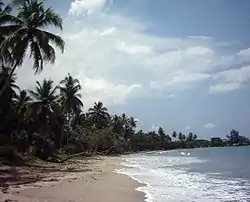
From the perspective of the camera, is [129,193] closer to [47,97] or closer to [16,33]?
[16,33]

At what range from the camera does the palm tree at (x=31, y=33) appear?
25016 mm

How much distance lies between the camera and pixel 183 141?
187 m

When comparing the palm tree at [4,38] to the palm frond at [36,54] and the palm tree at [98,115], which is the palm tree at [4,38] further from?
the palm tree at [98,115]

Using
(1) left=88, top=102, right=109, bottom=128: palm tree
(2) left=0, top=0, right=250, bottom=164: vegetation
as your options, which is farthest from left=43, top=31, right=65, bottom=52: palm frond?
(1) left=88, top=102, right=109, bottom=128: palm tree

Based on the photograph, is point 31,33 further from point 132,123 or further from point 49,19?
point 132,123

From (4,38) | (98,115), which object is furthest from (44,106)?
(98,115)

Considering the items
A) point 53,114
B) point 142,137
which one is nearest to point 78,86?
point 53,114

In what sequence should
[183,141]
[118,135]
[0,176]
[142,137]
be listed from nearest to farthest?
[0,176]
[118,135]
[142,137]
[183,141]

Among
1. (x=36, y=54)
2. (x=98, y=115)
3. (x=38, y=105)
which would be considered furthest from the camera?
(x=98, y=115)

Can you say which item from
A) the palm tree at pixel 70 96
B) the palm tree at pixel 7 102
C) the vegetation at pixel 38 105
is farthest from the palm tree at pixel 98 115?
the palm tree at pixel 7 102

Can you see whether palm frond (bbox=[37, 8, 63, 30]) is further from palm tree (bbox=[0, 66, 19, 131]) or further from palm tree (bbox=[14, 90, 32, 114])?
palm tree (bbox=[14, 90, 32, 114])

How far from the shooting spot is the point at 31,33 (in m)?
25.6

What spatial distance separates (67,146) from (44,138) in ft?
59.5

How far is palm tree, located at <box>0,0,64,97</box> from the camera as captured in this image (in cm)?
2502
